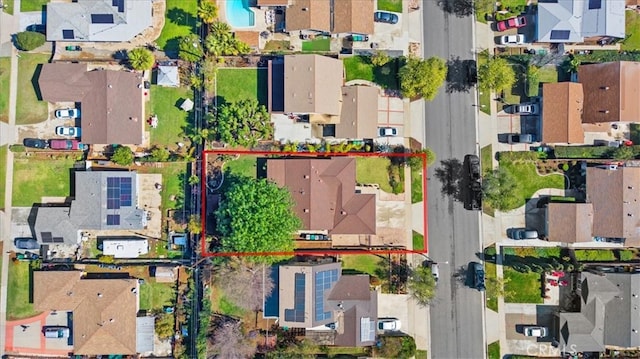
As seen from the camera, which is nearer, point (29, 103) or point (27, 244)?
point (27, 244)

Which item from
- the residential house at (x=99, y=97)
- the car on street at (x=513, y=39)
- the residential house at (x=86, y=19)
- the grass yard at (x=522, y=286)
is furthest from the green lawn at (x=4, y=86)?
the grass yard at (x=522, y=286)

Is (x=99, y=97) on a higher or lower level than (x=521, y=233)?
higher

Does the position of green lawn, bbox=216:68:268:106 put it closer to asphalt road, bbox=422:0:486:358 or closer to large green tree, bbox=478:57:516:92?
asphalt road, bbox=422:0:486:358

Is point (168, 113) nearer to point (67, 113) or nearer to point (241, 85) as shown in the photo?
point (241, 85)

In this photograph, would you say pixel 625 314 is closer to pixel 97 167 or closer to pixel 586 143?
pixel 586 143

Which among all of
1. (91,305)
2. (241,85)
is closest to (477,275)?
(241,85)

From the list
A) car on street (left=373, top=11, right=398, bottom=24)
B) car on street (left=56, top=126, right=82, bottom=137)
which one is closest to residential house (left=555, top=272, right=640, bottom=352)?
car on street (left=373, top=11, right=398, bottom=24)

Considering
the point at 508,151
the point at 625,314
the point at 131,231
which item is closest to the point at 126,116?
the point at 131,231
